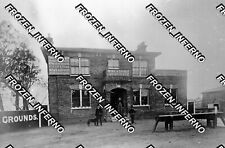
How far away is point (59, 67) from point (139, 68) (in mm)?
5489

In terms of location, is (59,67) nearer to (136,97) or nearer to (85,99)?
(85,99)

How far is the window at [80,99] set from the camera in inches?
498

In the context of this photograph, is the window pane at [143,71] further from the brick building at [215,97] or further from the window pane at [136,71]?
the brick building at [215,97]

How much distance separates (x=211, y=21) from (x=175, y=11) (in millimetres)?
A: 1332

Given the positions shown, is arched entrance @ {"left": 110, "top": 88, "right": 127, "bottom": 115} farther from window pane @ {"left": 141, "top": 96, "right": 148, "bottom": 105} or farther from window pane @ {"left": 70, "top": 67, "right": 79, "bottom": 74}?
window pane @ {"left": 70, "top": 67, "right": 79, "bottom": 74}

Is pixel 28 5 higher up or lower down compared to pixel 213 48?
higher up

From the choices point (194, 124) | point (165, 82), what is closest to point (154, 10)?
point (194, 124)

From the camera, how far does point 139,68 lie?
1384 cm

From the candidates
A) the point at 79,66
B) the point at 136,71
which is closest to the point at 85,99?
the point at 79,66

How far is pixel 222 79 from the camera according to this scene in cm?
667

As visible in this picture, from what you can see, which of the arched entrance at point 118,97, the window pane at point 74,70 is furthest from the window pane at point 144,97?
the window pane at point 74,70

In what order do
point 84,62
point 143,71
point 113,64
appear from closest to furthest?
point 84,62
point 113,64
point 143,71

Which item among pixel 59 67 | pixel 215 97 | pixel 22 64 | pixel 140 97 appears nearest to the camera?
pixel 59 67

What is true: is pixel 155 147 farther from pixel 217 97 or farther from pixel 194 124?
pixel 217 97
